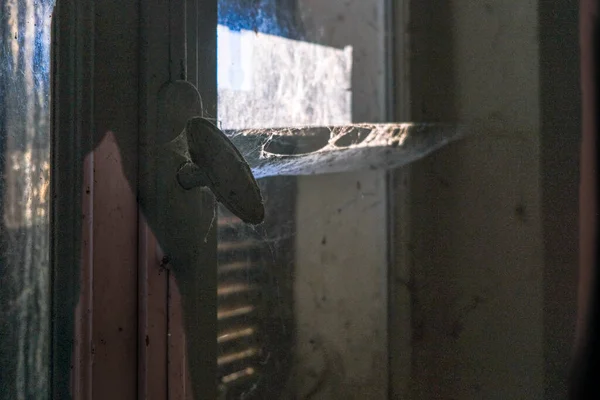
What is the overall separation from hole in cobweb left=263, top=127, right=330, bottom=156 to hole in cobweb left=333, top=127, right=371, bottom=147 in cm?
2

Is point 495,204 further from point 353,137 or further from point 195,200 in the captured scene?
point 195,200

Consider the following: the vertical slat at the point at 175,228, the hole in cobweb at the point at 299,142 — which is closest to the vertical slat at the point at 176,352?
the vertical slat at the point at 175,228

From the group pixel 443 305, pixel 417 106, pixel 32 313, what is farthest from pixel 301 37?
pixel 32 313

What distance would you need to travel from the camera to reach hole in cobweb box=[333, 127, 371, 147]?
2.32 ft

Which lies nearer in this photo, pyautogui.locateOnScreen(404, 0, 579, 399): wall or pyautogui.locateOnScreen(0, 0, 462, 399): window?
pyautogui.locateOnScreen(404, 0, 579, 399): wall

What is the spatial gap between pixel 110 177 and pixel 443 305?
19.7 inches

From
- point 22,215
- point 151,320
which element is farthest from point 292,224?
point 22,215

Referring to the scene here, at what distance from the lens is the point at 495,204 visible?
624 mm

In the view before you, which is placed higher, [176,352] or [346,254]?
[346,254]

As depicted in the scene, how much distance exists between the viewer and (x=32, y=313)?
74 cm

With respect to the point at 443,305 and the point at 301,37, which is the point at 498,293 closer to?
the point at 443,305

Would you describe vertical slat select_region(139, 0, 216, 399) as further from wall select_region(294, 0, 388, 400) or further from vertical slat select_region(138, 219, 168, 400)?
wall select_region(294, 0, 388, 400)

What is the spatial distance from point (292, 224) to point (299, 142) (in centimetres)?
12

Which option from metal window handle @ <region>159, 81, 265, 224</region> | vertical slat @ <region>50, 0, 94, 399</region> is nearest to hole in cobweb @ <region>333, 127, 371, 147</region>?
metal window handle @ <region>159, 81, 265, 224</region>
